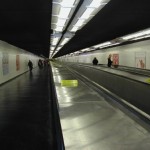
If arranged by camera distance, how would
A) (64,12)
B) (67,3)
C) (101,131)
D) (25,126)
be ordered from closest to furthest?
(101,131) → (67,3) → (25,126) → (64,12)

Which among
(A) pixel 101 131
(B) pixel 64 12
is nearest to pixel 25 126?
(B) pixel 64 12

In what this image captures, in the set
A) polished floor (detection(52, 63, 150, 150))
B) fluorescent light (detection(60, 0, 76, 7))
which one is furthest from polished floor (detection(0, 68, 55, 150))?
fluorescent light (detection(60, 0, 76, 7))

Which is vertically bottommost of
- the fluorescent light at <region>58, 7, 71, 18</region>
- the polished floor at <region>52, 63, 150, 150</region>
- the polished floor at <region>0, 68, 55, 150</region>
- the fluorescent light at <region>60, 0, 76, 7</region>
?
the polished floor at <region>0, 68, 55, 150</region>

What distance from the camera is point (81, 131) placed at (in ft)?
7.55

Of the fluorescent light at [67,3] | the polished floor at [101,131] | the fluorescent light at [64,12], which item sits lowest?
the polished floor at [101,131]

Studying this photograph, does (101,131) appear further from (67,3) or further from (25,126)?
(25,126)

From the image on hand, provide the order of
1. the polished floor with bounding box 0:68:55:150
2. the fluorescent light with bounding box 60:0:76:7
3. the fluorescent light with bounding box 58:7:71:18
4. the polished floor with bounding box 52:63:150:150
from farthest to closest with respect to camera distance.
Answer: the fluorescent light with bounding box 58:7:71:18, the fluorescent light with bounding box 60:0:76:7, the polished floor with bounding box 0:68:55:150, the polished floor with bounding box 52:63:150:150

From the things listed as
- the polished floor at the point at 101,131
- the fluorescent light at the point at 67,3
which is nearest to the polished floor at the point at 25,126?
the polished floor at the point at 101,131

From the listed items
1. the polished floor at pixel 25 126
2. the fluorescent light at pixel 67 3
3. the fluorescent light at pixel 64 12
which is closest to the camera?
the polished floor at pixel 25 126

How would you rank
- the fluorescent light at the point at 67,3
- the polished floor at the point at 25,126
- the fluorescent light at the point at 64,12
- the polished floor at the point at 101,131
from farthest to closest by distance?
the fluorescent light at the point at 64,12 < the fluorescent light at the point at 67,3 < the polished floor at the point at 25,126 < the polished floor at the point at 101,131

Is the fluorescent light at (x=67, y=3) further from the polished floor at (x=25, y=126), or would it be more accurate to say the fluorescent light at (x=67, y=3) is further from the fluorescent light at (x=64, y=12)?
the polished floor at (x=25, y=126)

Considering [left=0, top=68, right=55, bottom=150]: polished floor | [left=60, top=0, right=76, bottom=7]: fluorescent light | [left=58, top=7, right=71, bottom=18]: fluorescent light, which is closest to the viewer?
[left=0, top=68, right=55, bottom=150]: polished floor

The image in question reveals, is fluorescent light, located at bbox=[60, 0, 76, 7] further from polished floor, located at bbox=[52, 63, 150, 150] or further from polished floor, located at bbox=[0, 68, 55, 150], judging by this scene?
polished floor, located at bbox=[0, 68, 55, 150]

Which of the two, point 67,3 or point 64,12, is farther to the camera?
point 64,12
